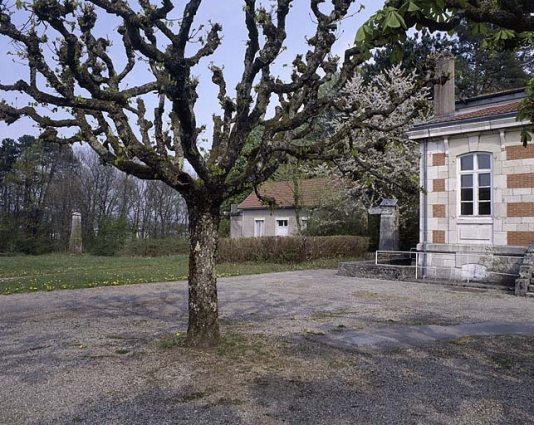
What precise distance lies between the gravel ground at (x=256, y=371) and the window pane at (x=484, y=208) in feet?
19.4

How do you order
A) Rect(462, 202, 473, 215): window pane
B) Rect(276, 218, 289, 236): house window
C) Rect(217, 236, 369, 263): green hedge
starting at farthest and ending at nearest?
Rect(276, 218, 289, 236): house window
Rect(217, 236, 369, 263): green hedge
Rect(462, 202, 473, 215): window pane

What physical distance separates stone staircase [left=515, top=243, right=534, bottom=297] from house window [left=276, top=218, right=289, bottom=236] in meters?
20.7

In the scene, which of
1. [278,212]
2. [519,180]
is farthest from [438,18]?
[278,212]

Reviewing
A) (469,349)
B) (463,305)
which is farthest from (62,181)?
(469,349)

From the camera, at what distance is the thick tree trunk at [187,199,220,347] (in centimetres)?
629

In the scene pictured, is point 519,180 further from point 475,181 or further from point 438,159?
point 438,159

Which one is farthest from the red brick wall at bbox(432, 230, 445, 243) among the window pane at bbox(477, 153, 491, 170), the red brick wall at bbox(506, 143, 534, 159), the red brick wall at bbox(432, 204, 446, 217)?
the red brick wall at bbox(506, 143, 534, 159)

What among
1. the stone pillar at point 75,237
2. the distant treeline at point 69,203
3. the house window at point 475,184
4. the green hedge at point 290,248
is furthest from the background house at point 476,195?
the stone pillar at point 75,237

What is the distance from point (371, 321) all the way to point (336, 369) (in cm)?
335

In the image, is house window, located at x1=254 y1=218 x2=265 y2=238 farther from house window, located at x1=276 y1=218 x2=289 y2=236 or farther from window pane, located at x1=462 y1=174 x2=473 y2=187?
window pane, located at x1=462 y1=174 x2=473 y2=187

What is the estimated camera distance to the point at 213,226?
253 inches

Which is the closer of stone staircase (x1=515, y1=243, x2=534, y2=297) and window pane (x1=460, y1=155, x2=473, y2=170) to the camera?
stone staircase (x1=515, y1=243, x2=534, y2=297)

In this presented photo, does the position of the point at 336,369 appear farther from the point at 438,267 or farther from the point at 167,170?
the point at 438,267

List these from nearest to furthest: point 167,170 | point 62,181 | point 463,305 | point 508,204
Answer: point 167,170 < point 463,305 < point 508,204 < point 62,181
